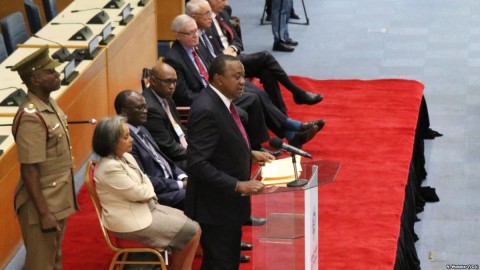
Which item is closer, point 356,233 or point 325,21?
point 356,233

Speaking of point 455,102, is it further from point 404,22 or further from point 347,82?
point 404,22

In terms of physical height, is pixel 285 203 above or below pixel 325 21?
above

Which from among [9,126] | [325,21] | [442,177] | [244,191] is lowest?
[325,21]

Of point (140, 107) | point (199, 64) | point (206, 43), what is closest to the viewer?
point (140, 107)

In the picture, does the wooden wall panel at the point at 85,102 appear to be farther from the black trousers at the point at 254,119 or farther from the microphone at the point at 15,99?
the black trousers at the point at 254,119

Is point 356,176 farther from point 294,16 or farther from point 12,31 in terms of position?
point 294,16

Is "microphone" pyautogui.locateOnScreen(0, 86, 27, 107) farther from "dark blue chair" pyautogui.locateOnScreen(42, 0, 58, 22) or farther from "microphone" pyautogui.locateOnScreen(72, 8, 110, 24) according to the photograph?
"dark blue chair" pyautogui.locateOnScreen(42, 0, 58, 22)

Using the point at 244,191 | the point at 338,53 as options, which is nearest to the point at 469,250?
the point at 244,191

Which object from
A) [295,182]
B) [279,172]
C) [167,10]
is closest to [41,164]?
[279,172]

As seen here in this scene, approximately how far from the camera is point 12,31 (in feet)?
30.2

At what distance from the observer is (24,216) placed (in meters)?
5.66

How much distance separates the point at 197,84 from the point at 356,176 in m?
1.45

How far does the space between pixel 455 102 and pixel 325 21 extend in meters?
3.71

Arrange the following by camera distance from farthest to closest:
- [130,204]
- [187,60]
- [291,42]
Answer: [291,42]
[187,60]
[130,204]
